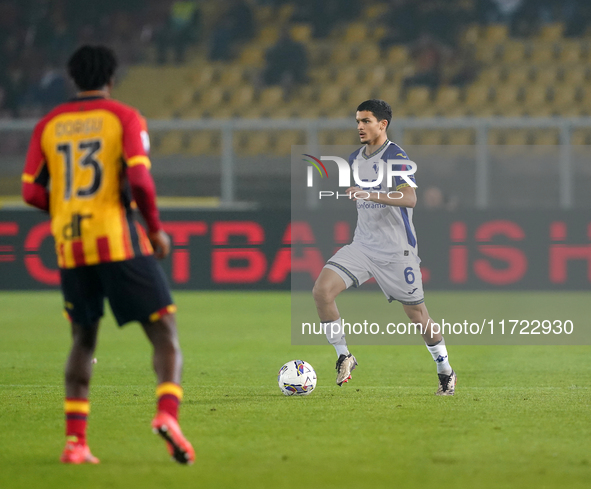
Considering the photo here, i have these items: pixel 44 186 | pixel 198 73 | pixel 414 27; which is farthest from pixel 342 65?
pixel 44 186

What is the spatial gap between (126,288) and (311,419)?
1802mm

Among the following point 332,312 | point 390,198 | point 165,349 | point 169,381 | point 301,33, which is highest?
point 301,33

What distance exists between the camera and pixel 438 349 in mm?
6691

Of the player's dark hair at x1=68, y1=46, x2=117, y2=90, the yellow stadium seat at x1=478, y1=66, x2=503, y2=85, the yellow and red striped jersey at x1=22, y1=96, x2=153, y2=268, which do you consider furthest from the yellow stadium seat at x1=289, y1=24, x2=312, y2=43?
the yellow and red striped jersey at x1=22, y1=96, x2=153, y2=268

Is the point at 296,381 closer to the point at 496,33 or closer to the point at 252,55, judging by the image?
the point at 252,55

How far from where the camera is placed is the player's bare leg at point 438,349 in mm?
6641

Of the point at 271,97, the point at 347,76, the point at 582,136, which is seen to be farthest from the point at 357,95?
the point at 582,136

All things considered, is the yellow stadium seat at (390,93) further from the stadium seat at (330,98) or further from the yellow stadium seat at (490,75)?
the yellow stadium seat at (490,75)

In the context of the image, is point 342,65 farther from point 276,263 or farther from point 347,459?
point 347,459

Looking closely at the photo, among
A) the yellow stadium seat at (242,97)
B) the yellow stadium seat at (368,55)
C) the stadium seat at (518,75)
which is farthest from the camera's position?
the yellow stadium seat at (368,55)

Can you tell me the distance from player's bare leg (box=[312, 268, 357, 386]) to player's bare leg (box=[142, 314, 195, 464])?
2.52 meters

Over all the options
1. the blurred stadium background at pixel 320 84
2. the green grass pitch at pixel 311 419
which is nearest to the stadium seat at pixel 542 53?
the blurred stadium background at pixel 320 84

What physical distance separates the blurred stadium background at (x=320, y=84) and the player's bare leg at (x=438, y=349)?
8.18 m

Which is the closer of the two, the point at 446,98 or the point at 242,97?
the point at 446,98
